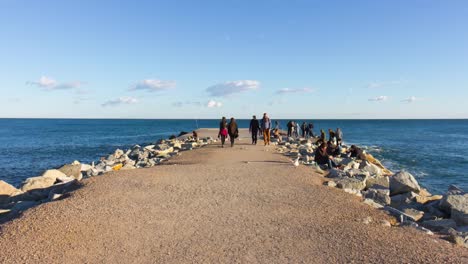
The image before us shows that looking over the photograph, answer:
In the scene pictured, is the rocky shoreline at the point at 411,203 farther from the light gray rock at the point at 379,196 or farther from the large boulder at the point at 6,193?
the large boulder at the point at 6,193

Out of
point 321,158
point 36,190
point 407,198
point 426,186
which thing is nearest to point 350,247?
point 407,198

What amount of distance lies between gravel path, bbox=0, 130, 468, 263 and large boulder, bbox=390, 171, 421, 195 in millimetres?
3408

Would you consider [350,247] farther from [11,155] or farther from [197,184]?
[11,155]

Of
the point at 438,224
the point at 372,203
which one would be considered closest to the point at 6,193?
the point at 372,203

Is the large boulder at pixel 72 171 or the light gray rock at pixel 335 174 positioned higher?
the light gray rock at pixel 335 174

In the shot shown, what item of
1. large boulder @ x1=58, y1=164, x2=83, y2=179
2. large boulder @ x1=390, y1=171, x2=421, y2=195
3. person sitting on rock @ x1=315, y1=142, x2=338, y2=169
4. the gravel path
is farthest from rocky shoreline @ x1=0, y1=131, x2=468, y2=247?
the gravel path

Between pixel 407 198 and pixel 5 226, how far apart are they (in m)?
11.4

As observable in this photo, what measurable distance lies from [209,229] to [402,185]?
8680mm

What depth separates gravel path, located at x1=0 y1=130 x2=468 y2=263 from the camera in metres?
6.89

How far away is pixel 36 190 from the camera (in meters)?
14.1

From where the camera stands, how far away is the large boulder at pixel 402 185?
13.7 metres

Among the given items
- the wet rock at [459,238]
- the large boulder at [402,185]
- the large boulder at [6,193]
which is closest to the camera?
the wet rock at [459,238]

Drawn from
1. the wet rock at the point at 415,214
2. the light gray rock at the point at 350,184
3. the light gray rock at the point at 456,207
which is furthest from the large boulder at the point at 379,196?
the light gray rock at the point at 456,207

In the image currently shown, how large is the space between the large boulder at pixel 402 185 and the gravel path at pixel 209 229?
341 centimetres
